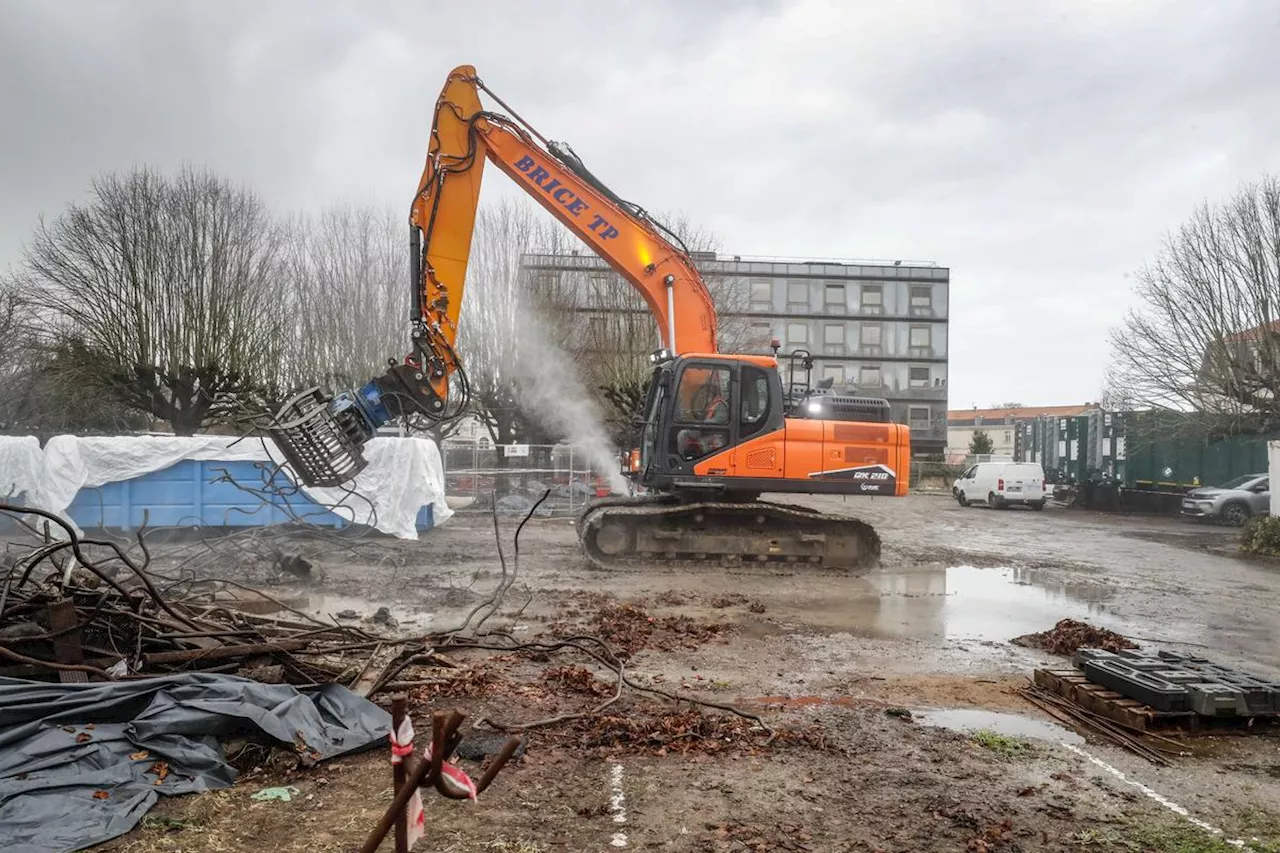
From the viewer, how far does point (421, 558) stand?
38.5 feet

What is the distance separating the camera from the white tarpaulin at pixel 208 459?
1337cm

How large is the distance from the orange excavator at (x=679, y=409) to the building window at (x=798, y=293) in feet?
126

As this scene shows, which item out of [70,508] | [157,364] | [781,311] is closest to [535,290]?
[157,364]

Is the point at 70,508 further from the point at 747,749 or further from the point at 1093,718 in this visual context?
the point at 1093,718

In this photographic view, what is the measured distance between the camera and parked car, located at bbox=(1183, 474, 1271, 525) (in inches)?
822

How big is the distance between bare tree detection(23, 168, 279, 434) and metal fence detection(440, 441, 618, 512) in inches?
251

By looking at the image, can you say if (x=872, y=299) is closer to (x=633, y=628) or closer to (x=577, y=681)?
(x=633, y=628)

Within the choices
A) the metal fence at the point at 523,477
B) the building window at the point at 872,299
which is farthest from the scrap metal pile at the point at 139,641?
the building window at the point at 872,299

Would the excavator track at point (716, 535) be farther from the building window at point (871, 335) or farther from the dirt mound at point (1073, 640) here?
the building window at point (871, 335)

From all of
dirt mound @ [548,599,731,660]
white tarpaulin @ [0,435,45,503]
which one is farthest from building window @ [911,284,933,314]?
dirt mound @ [548,599,731,660]

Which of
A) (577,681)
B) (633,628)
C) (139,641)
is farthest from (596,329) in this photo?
(139,641)

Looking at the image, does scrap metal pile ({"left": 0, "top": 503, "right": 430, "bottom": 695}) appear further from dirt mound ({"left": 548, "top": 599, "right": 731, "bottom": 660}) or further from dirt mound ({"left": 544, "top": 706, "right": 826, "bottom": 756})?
dirt mound ({"left": 548, "top": 599, "right": 731, "bottom": 660})

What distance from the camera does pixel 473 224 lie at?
9.77 m

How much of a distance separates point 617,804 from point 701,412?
24.1 ft
